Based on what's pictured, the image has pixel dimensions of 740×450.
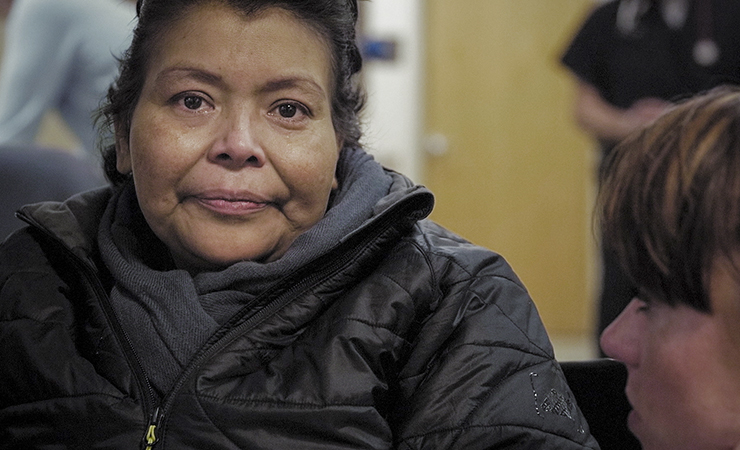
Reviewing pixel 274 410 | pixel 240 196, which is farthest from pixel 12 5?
pixel 274 410

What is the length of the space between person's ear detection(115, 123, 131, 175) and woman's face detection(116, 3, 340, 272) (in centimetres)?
11

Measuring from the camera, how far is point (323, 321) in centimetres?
108

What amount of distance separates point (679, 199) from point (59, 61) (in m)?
2.10

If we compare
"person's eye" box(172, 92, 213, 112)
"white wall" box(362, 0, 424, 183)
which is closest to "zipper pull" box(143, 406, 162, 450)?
"person's eye" box(172, 92, 213, 112)

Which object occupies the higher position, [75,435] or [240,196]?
[240,196]

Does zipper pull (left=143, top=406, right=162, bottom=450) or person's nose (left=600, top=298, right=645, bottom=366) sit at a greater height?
person's nose (left=600, top=298, right=645, bottom=366)

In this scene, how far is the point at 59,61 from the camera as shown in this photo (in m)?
2.49

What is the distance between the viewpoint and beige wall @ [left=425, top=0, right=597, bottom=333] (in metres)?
5.11

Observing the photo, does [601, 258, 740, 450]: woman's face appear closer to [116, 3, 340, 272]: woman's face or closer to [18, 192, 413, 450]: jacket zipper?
[18, 192, 413, 450]: jacket zipper

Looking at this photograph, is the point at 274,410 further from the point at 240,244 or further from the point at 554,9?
the point at 554,9

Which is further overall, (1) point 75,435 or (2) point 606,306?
(2) point 606,306

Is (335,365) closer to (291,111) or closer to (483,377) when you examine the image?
(483,377)

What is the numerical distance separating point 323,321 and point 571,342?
408 centimetres

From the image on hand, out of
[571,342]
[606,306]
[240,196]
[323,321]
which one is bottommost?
[571,342]
